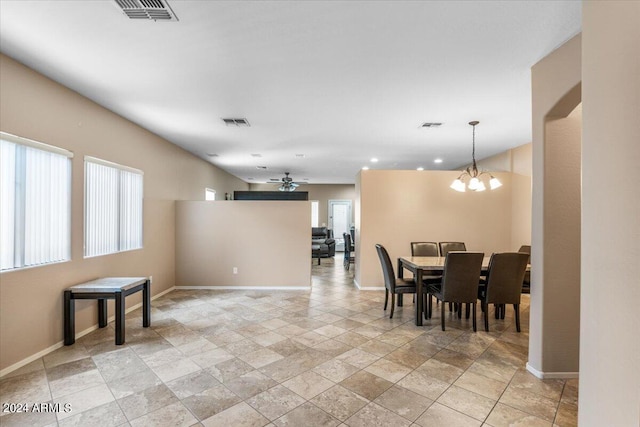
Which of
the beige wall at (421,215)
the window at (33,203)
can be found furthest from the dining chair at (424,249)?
the window at (33,203)

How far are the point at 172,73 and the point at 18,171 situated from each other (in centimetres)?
165

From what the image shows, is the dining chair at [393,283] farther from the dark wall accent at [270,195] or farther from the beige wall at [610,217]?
the dark wall accent at [270,195]

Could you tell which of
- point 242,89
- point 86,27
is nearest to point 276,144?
point 242,89

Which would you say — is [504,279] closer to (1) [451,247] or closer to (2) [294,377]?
(1) [451,247]

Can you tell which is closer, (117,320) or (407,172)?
(117,320)

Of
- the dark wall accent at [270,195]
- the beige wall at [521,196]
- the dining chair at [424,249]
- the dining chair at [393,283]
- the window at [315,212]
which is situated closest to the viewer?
the dining chair at [393,283]

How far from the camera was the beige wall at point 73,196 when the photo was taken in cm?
262

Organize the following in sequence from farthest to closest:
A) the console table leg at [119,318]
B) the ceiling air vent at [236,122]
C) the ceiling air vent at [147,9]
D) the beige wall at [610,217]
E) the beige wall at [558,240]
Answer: the ceiling air vent at [236,122], the console table leg at [119,318], the beige wall at [558,240], the ceiling air vent at [147,9], the beige wall at [610,217]

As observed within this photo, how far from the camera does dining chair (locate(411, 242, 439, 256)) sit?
5094mm

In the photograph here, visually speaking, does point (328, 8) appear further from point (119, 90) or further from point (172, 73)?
point (119, 90)

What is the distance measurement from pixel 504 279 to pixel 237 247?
14.5 ft

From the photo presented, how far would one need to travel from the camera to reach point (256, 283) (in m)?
5.76

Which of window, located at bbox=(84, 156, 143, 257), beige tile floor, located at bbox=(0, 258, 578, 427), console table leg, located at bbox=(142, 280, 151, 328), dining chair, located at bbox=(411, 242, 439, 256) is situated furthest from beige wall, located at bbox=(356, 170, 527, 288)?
window, located at bbox=(84, 156, 143, 257)

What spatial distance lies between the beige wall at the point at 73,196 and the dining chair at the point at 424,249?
175 inches
